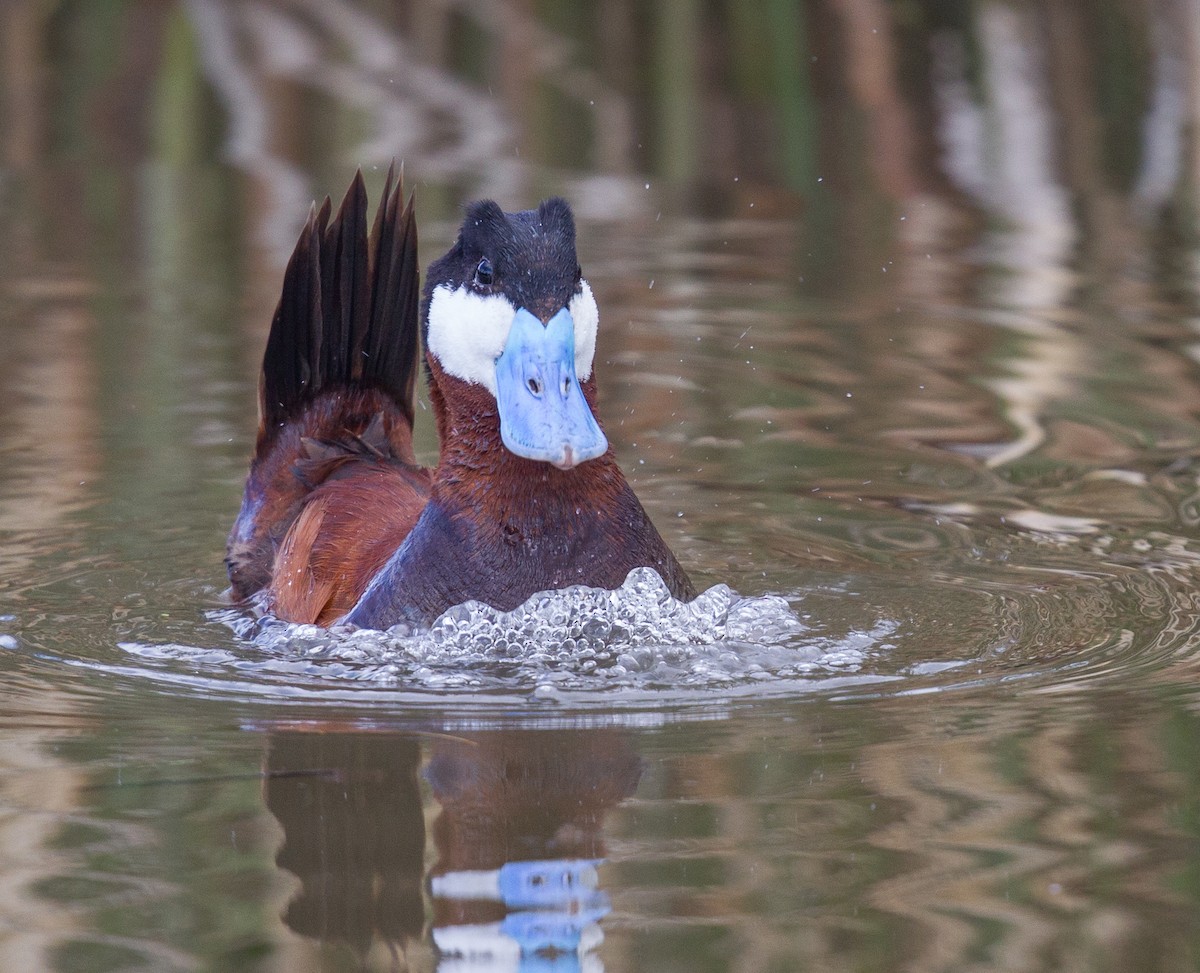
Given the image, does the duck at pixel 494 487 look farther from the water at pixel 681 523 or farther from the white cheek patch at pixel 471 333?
the water at pixel 681 523

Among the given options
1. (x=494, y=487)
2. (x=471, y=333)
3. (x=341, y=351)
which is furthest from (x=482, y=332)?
(x=341, y=351)

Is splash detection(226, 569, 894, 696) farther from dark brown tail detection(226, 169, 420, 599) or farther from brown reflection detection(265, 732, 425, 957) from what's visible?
dark brown tail detection(226, 169, 420, 599)

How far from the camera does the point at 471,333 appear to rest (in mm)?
4809

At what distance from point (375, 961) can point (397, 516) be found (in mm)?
2446

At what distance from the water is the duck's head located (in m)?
0.41

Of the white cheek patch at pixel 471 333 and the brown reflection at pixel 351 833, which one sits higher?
the white cheek patch at pixel 471 333

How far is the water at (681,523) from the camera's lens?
3330mm

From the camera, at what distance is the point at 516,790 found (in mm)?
3828

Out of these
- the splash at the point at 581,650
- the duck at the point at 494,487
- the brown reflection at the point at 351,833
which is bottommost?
the brown reflection at the point at 351,833

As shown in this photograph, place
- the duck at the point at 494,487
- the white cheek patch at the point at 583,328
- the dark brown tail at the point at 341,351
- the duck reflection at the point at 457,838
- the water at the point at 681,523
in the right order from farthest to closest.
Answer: the dark brown tail at the point at 341,351, the white cheek patch at the point at 583,328, the duck at the point at 494,487, the water at the point at 681,523, the duck reflection at the point at 457,838

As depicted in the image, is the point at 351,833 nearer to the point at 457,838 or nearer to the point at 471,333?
the point at 457,838

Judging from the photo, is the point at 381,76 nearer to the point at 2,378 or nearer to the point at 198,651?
the point at 2,378

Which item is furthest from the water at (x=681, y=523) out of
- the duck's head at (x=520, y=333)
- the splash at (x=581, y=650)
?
the duck's head at (x=520, y=333)

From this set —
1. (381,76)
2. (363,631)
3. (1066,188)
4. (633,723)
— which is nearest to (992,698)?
(633,723)
